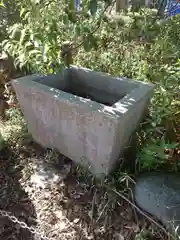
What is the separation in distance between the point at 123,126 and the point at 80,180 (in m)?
0.74

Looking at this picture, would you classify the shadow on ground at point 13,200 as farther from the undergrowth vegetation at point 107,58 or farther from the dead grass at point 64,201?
the undergrowth vegetation at point 107,58

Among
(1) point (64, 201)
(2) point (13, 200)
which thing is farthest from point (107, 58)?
(2) point (13, 200)

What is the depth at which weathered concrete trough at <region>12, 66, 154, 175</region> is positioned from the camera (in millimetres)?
1744

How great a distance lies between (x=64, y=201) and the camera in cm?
197

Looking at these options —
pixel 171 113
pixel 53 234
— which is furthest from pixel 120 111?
pixel 53 234

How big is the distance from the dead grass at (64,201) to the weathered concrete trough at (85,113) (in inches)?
6.5

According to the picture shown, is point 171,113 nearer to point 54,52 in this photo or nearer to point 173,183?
point 173,183

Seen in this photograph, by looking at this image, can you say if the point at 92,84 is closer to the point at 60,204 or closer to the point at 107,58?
the point at 107,58

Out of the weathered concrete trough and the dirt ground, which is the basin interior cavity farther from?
the dirt ground

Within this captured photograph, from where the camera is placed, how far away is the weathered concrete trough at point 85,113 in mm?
1744

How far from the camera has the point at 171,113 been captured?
2.00 meters

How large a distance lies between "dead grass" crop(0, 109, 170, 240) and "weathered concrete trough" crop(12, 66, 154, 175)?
17 centimetres

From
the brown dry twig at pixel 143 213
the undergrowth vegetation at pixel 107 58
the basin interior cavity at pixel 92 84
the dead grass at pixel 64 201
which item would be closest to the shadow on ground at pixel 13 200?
the dead grass at pixel 64 201

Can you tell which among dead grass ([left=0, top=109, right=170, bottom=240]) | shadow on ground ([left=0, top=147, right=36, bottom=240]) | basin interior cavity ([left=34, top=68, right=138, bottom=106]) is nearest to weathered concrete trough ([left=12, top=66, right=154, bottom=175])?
basin interior cavity ([left=34, top=68, right=138, bottom=106])
